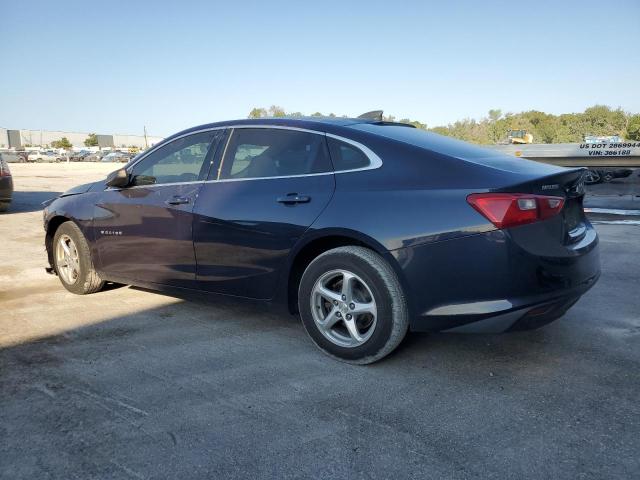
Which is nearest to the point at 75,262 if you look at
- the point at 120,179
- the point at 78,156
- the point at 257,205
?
the point at 120,179

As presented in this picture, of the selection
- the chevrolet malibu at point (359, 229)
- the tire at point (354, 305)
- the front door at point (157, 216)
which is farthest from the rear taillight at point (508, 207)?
the front door at point (157, 216)

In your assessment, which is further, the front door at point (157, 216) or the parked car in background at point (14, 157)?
the parked car in background at point (14, 157)

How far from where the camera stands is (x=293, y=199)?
3.41 meters

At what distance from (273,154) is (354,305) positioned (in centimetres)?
124

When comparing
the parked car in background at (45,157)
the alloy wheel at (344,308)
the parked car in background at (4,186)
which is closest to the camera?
the alloy wheel at (344,308)

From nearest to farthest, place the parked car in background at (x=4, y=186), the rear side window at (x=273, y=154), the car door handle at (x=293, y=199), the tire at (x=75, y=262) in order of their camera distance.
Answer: the car door handle at (x=293, y=199)
the rear side window at (x=273, y=154)
the tire at (x=75, y=262)
the parked car in background at (x=4, y=186)

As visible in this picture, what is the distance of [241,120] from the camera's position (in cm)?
399

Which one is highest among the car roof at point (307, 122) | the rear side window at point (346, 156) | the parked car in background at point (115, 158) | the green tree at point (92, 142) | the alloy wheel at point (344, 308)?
the green tree at point (92, 142)

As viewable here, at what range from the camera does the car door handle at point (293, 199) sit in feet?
11.0

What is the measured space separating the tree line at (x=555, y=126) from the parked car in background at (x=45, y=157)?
25.2m

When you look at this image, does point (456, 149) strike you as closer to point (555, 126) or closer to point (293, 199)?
point (293, 199)

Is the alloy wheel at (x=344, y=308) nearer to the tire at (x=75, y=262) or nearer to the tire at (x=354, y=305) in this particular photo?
the tire at (x=354, y=305)

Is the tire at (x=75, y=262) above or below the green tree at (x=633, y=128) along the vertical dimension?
below

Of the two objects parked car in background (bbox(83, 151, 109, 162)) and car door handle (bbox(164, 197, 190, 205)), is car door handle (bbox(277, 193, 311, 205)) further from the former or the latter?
parked car in background (bbox(83, 151, 109, 162))
